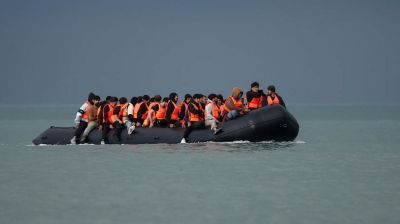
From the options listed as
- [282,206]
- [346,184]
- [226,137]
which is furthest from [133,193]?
[226,137]

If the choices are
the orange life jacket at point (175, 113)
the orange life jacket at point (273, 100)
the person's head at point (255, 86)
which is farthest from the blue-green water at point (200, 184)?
the person's head at point (255, 86)

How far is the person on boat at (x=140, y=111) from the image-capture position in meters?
31.1

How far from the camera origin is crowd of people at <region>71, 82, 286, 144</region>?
29812mm

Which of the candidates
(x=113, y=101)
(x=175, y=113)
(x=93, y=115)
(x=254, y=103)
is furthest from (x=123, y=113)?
(x=254, y=103)

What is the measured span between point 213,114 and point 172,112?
1.52 metres

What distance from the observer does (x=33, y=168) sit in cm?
2511

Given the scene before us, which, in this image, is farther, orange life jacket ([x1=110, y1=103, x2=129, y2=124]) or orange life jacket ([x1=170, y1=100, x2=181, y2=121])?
orange life jacket ([x1=170, y1=100, x2=181, y2=121])

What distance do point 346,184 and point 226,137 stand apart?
9162mm

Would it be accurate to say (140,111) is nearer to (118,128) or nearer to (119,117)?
(119,117)

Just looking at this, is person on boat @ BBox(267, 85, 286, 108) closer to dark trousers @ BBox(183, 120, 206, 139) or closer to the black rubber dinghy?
the black rubber dinghy

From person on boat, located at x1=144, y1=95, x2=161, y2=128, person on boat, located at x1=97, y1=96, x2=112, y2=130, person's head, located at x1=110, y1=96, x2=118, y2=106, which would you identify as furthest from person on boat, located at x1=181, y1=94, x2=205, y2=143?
person on boat, located at x1=97, y1=96, x2=112, y2=130

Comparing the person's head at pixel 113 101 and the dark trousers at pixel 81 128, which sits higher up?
the person's head at pixel 113 101

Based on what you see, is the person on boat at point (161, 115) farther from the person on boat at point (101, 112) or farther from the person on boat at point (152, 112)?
the person on boat at point (101, 112)

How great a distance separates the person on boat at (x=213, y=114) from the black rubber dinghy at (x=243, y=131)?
24 cm
